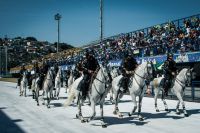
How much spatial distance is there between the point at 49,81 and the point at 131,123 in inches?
287

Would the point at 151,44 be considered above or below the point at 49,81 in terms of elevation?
above

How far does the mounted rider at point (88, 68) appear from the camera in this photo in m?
12.7

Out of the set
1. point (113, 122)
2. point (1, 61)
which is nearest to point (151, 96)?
point (113, 122)

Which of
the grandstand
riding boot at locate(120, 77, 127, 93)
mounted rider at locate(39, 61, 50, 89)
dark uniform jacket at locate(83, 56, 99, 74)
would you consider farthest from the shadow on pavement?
the grandstand

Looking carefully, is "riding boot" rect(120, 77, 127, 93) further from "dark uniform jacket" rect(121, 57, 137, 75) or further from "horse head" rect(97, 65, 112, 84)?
"horse head" rect(97, 65, 112, 84)

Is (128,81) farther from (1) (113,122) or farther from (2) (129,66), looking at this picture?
(1) (113,122)

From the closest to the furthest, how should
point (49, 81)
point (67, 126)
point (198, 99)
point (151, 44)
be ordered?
point (67, 126) → point (49, 81) → point (198, 99) → point (151, 44)

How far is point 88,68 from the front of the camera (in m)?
12.8

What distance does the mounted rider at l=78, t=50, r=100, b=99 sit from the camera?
41.7 ft

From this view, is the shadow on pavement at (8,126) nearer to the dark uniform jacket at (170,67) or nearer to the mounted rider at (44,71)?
the mounted rider at (44,71)

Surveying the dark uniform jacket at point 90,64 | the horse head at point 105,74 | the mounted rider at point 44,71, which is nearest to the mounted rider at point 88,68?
the dark uniform jacket at point 90,64

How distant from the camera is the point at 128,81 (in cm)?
1420

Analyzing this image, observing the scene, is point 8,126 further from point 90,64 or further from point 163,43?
point 163,43

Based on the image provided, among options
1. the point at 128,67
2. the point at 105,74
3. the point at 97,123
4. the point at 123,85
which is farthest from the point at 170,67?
the point at 97,123
